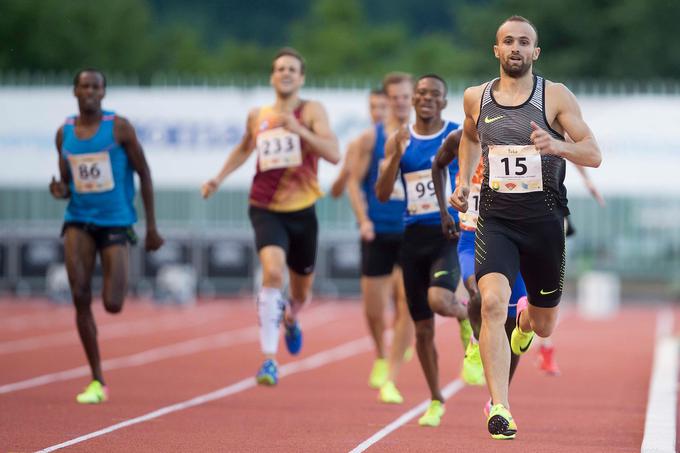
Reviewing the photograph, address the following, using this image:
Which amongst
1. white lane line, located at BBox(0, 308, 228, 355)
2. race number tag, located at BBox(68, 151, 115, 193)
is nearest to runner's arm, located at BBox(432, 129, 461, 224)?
race number tag, located at BBox(68, 151, 115, 193)

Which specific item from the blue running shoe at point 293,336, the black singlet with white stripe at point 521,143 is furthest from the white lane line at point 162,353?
the black singlet with white stripe at point 521,143

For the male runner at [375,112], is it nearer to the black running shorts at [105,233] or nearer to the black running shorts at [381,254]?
the black running shorts at [381,254]

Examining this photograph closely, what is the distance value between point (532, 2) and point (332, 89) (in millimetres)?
35959

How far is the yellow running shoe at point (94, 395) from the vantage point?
38.0 feet

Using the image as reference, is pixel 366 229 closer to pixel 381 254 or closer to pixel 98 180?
pixel 381 254

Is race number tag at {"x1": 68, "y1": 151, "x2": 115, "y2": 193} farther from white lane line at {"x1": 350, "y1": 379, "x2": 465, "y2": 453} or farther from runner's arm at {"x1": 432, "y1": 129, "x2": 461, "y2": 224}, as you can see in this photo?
white lane line at {"x1": 350, "y1": 379, "x2": 465, "y2": 453}

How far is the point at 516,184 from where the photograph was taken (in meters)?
8.71

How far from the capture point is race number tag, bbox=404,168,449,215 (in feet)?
36.2

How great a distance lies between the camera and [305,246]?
498 inches

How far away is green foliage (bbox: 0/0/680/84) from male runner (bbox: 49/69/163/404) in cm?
2729

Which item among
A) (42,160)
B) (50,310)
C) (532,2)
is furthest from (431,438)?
(532,2)

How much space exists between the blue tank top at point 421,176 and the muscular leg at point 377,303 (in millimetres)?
2590

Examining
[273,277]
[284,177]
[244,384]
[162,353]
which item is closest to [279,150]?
[284,177]

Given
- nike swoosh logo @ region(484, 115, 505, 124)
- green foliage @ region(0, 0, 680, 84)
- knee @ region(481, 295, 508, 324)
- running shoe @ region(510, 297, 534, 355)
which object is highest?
green foliage @ region(0, 0, 680, 84)
